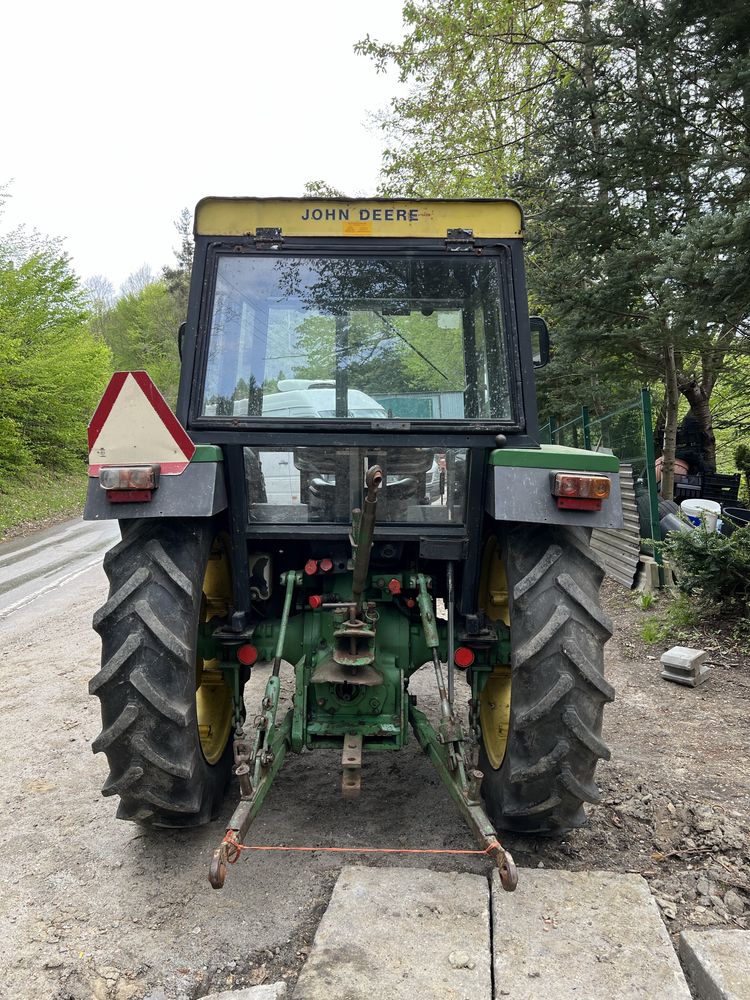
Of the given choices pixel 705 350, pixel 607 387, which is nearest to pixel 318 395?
pixel 705 350

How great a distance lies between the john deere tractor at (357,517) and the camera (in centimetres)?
281

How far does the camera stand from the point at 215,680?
147 inches

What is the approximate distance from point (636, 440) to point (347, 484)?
6.20 meters

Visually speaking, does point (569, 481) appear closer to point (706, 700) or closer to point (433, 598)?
point (433, 598)

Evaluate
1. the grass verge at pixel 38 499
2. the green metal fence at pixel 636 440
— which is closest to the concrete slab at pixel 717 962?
the green metal fence at pixel 636 440

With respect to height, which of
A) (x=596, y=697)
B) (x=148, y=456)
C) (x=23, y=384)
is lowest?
(x=596, y=697)

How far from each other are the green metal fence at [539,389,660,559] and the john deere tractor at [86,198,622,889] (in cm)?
475

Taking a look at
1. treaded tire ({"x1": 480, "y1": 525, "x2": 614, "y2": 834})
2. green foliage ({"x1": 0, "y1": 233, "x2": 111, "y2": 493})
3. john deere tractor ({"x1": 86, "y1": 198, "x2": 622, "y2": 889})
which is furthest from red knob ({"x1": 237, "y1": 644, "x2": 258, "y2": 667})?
green foliage ({"x1": 0, "y1": 233, "x2": 111, "y2": 493})

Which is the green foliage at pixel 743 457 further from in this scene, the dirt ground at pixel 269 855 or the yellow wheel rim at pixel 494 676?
the yellow wheel rim at pixel 494 676

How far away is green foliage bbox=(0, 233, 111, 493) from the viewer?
736 inches

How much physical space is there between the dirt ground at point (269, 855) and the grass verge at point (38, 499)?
1319cm

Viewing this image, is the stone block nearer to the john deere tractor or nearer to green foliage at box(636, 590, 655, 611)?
A: green foliage at box(636, 590, 655, 611)

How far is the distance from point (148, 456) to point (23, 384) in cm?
1888

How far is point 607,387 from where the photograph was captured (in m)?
9.86
